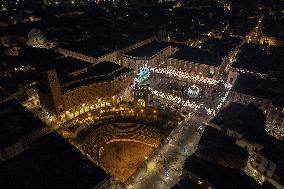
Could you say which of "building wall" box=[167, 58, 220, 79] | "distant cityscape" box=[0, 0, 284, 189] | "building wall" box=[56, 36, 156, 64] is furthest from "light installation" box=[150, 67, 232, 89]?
"building wall" box=[56, 36, 156, 64]

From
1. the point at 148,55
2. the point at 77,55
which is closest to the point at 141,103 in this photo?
the point at 148,55

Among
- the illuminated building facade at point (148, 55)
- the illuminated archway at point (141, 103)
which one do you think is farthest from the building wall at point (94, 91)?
the illuminated building facade at point (148, 55)

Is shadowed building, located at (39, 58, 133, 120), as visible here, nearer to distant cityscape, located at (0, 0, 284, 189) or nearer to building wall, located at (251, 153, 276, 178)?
distant cityscape, located at (0, 0, 284, 189)

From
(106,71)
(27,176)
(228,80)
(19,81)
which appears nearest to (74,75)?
(106,71)

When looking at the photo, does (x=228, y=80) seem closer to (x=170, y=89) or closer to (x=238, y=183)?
(x=170, y=89)

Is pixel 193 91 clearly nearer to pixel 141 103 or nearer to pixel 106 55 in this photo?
pixel 141 103

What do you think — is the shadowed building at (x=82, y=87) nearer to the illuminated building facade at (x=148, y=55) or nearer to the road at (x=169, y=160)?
the illuminated building facade at (x=148, y=55)
